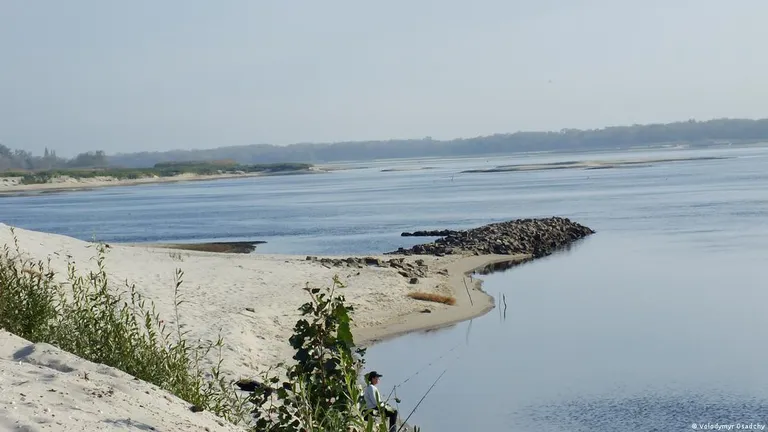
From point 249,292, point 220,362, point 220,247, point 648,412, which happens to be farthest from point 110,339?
point 220,247

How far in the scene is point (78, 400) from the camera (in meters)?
6.12

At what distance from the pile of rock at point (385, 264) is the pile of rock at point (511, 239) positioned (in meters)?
5.49

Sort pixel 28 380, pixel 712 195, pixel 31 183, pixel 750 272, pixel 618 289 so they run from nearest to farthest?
pixel 28 380 < pixel 618 289 < pixel 750 272 < pixel 712 195 < pixel 31 183

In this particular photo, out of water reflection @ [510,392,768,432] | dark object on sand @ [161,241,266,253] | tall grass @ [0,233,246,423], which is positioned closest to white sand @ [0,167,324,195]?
dark object on sand @ [161,241,266,253]

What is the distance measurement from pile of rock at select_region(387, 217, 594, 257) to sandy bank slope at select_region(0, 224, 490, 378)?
7.34 meters

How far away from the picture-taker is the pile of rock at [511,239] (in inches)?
1441

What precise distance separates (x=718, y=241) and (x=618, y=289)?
13461mm

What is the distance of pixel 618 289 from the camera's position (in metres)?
26.8

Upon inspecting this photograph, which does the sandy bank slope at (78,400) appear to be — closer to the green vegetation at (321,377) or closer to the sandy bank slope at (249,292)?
the green vegetation at (321,377)

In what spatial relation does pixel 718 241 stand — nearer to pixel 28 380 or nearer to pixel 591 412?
pixel 591 412

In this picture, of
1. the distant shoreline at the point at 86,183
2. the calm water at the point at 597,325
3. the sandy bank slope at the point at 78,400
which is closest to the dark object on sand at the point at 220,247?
the calm water at the point at 597,325

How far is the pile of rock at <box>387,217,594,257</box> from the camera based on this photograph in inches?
1441

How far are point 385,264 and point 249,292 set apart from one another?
7.55 meters

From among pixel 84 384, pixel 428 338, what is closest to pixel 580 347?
pixel 428 338
